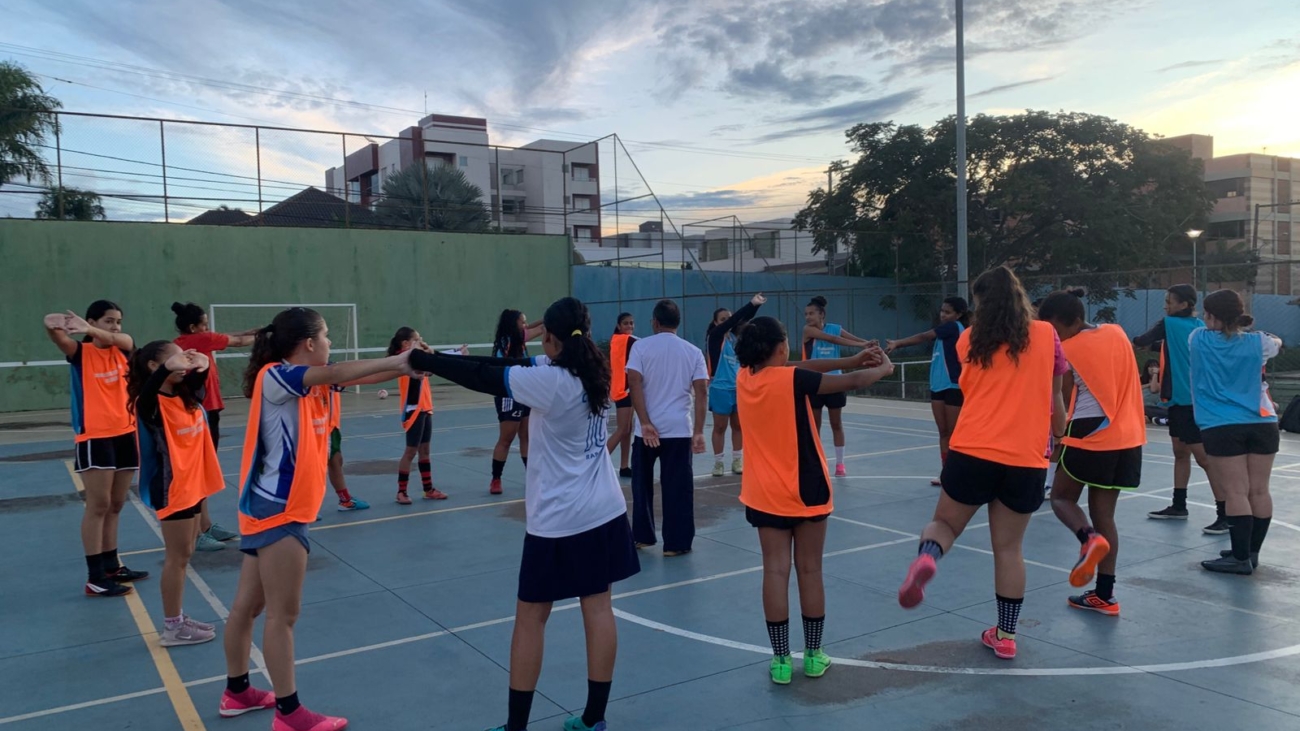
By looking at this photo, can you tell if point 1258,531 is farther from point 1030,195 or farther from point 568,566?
point 1030,195

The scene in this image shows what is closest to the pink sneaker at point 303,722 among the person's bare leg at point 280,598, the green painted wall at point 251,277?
the person's bare leg at point 280,598

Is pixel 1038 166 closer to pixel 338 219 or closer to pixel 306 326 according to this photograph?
pixel 338 219

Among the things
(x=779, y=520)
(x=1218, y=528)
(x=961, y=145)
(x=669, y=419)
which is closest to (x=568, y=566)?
(x=779, y=520)

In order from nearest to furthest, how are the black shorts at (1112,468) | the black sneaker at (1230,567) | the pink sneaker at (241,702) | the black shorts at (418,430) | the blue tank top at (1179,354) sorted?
the pink sneaker at (241,702) < the black shorts at (1112,468) < the black sneaker at (1230,567) < the blue tank top at (1179,354) < the black shorts at (418,430)

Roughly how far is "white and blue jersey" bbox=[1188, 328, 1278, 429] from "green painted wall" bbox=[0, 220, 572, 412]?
69.0ft

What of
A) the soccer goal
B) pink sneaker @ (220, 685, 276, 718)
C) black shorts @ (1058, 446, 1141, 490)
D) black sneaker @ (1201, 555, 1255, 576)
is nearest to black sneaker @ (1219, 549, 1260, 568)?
black sneaker @ (1201, 555, 1255, 576)

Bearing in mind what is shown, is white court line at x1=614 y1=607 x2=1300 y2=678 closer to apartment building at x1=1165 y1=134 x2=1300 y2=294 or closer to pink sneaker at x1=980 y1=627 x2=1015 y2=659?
pink sneaker at x1=980 y1=627 x2=1015 y2=659

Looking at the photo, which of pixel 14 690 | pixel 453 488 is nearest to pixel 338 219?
pixel 453 488

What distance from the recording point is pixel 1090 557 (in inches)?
195

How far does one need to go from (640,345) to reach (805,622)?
116 inches

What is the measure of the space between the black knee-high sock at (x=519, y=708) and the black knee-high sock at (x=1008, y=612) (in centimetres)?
256

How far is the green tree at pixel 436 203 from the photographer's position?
→ 3359 cm

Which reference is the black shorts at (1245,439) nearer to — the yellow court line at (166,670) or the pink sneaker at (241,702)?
the pink sneaker at (241,702)

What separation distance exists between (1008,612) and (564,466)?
8.54 ft
